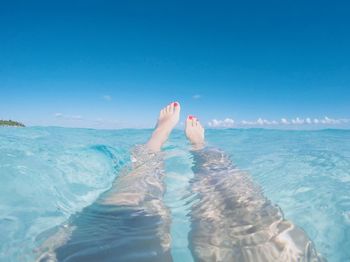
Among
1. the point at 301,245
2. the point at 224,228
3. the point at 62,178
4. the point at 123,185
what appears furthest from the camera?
the point at 62,178

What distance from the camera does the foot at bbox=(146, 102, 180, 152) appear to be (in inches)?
183

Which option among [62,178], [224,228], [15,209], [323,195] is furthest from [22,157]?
[323,195]

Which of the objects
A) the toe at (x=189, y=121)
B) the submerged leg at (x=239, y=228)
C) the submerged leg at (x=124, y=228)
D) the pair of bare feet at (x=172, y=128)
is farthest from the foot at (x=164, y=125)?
the submerged leg at (x=239, y=228)

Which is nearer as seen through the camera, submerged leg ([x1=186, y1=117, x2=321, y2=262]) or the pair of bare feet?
submerged leg ([x1=186, y1=117, x2=321, y2=262])

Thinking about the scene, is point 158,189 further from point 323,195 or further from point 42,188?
point 323,195

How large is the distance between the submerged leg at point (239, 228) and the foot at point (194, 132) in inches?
87.1

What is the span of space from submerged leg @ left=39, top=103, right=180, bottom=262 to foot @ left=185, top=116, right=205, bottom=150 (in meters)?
2.23

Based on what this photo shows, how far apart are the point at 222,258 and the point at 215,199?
84 centimetres

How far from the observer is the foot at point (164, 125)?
4637mm

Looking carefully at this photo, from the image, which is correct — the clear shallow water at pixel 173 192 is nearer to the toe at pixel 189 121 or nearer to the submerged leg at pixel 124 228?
the submerged leg at pixel 124 228

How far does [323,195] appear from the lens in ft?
10.2

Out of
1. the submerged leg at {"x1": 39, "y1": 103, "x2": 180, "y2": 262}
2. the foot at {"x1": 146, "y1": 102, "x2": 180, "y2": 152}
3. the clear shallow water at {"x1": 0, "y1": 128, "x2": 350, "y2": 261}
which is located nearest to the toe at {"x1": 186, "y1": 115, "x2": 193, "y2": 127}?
the foot at {"x1": 146, "y1": 102, "x2": 180, "y2": 152}

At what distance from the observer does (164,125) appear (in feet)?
17.6

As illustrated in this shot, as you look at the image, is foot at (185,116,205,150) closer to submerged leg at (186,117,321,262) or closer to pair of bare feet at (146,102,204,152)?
pair of bare feet at (146,102,204,152)
